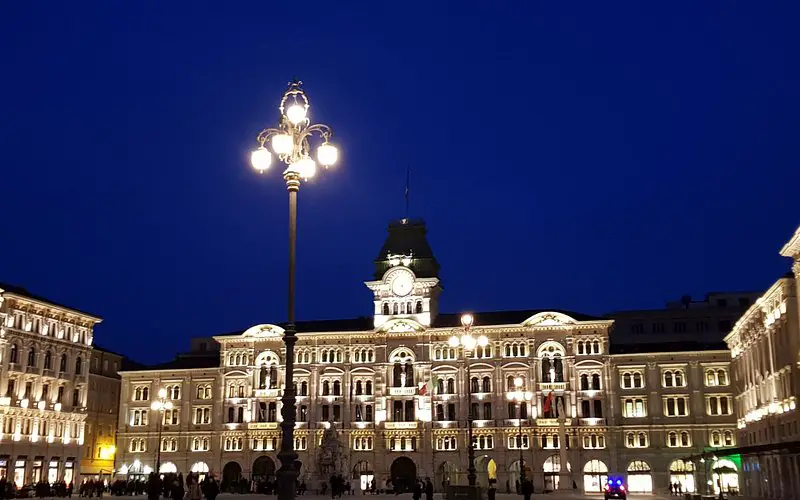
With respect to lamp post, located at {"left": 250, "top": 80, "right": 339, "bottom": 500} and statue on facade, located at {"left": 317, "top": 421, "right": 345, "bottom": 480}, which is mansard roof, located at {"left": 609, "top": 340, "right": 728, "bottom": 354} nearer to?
statue on facade, located at {"left": 317, "top": 421, "right": 345, "bottom": 480}

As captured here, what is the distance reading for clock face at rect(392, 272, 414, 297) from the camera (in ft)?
267

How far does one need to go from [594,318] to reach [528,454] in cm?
1348

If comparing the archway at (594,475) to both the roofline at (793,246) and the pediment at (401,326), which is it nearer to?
the pediment at (401,326)

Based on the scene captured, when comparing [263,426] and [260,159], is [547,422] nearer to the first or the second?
[263,426]

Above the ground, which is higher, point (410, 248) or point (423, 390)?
point (410, 248)

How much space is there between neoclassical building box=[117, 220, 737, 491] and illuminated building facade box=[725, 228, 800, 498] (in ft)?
29.0

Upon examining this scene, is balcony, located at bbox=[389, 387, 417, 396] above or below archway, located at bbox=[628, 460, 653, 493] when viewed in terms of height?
above

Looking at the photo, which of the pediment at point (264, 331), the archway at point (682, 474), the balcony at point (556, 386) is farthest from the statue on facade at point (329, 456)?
the archway at point (682, 474)

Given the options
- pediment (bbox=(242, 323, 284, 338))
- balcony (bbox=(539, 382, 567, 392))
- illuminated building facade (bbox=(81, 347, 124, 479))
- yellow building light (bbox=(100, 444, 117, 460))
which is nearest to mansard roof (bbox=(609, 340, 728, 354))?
balcony (bbox=(539, 382, 567, 392))

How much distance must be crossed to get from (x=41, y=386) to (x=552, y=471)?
43194mm

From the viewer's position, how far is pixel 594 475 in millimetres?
74312

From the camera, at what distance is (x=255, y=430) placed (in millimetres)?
80688

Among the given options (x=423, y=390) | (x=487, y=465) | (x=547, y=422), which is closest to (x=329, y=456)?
(x=423, y=390)

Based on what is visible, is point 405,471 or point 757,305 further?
point 405,471
